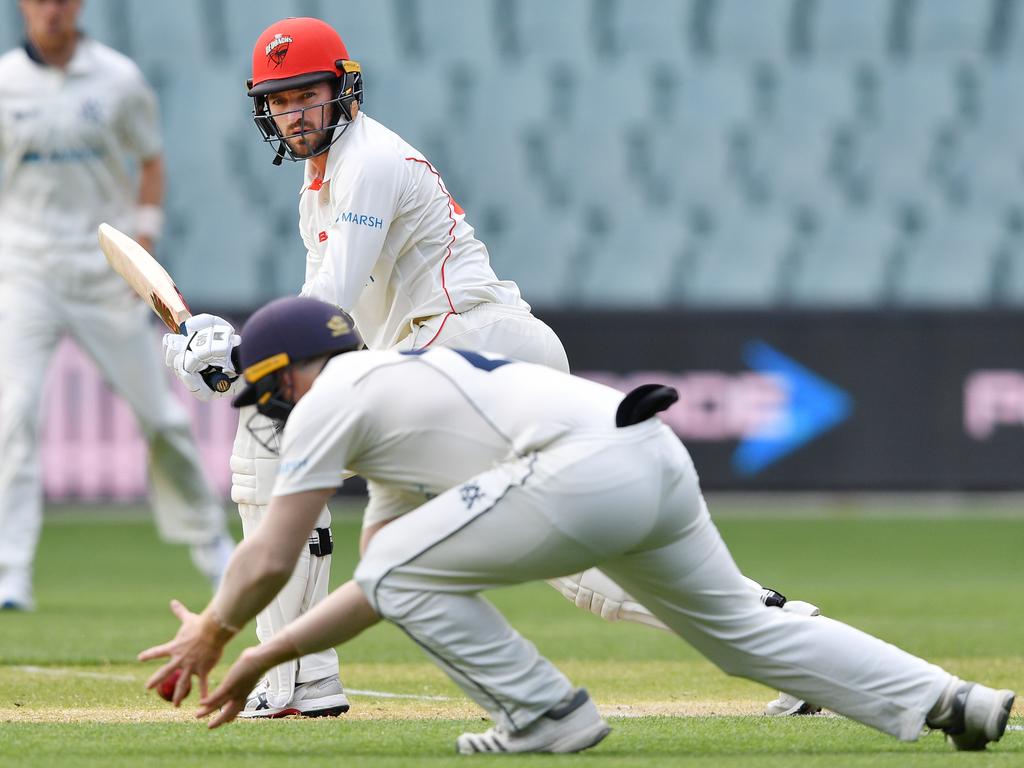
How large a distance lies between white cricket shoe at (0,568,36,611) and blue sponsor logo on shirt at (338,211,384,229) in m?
3.44

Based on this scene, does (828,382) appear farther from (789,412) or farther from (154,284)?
(154,284)

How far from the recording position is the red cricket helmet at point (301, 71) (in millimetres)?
4531

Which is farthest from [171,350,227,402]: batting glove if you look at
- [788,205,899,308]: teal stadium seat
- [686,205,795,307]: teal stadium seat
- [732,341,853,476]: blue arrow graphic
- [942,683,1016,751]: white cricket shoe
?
[788,205,899,308]: teal stadium seat

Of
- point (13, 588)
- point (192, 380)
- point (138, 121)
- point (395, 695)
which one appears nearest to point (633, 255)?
point (138, 121)

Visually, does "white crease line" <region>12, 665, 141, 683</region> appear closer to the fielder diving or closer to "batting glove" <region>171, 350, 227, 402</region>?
"batting glove" <region>171, 350, 227, 402</region>

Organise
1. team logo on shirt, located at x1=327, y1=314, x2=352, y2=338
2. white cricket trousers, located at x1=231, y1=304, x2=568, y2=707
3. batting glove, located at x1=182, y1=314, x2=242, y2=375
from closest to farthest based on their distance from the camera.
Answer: team logo on shirt, located at x1=327, y1=314, x2=352, y2=338
batting glove, located at x1=182, y1=314, x2=242, y2=375
white cricket trousers, located at x1=231, y1=304, x2=568, y2=707

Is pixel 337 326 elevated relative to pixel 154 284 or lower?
elevated

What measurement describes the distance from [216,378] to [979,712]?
1951 mm

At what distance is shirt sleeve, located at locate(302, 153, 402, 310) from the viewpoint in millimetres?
4281

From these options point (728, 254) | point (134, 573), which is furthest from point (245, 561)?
point (728, 254)

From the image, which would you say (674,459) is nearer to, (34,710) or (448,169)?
(34,710)

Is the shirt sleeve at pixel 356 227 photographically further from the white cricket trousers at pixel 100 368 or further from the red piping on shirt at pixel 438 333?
the white cricket trousers at pixel 100 368

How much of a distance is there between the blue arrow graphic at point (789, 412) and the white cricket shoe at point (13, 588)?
18.7 feet

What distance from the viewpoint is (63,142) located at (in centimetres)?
750
